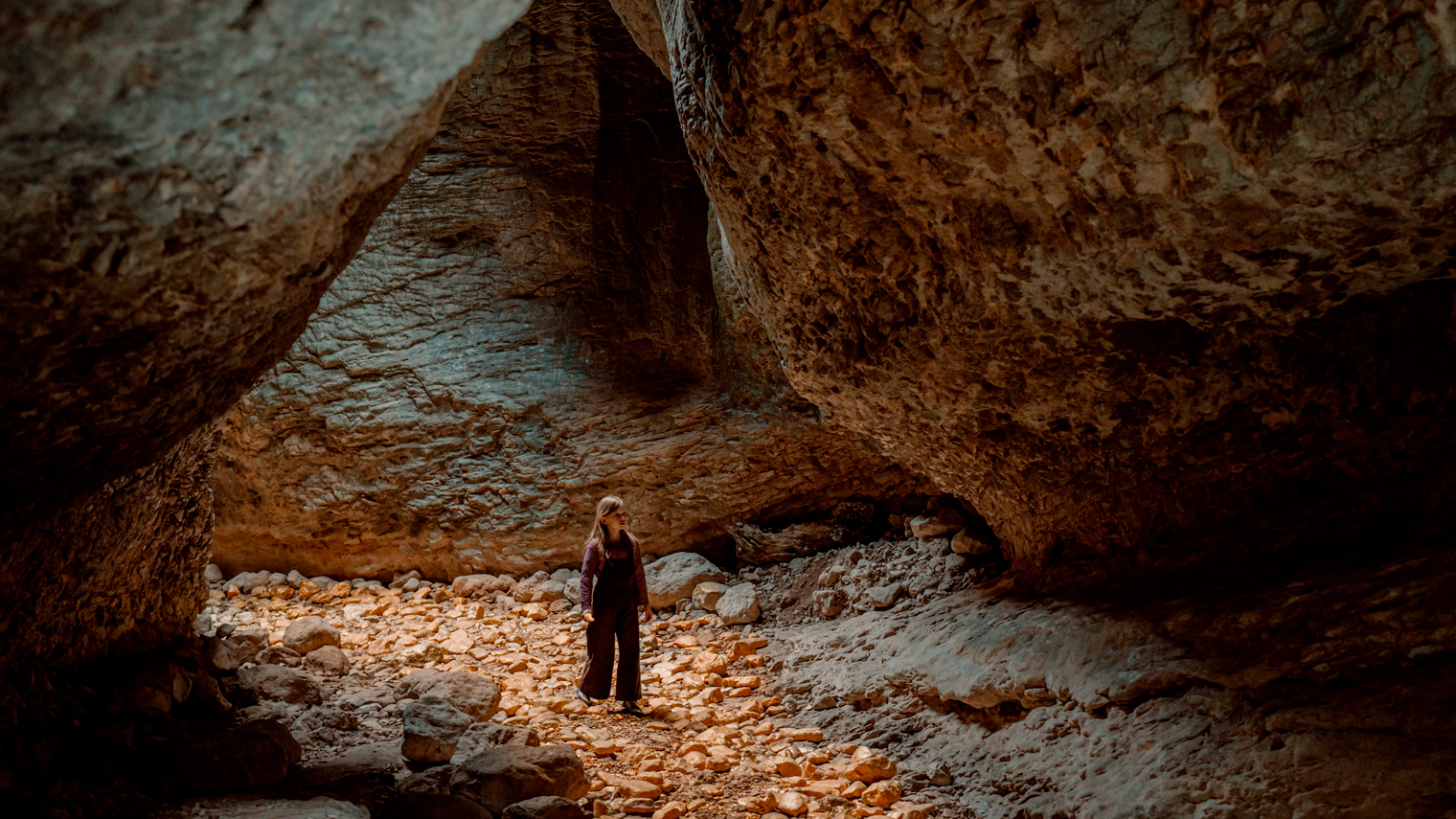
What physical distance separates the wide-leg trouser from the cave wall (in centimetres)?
306

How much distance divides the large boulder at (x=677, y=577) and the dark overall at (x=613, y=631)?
1389 mm

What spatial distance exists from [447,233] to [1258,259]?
6.56m

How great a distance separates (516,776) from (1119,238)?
2967mm

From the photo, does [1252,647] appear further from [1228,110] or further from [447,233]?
[447,233]

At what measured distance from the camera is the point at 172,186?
1766mm

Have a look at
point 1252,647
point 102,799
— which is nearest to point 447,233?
point 102,799

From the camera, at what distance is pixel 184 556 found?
4344mm

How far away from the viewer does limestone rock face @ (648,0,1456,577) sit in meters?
2.32

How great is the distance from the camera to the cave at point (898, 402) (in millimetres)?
1876

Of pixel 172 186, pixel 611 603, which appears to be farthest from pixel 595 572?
pixel 172 186

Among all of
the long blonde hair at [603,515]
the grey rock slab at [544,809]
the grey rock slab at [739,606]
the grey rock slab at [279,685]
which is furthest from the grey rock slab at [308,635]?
the grey rock slab at [544,809]

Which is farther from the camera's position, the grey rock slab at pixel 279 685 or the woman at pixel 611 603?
the woman at pixel 611 603

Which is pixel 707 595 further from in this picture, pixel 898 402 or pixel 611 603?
pixel 898 402

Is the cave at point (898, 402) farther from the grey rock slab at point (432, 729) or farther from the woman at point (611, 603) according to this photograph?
the woman at point (611, 603)
